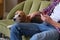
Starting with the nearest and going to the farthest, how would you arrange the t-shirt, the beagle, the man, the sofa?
the man < the t-shirt < the beagle < the sofa

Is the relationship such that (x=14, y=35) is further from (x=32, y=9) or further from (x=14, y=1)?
(x=14, y=1)

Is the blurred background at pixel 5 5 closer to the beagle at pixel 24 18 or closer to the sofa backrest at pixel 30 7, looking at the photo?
the sofa backrest at pixel 30 7

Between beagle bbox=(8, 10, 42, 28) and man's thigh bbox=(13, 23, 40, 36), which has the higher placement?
beagle bbox=(8, 10, 42, 28)

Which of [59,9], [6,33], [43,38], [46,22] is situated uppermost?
[59,9]

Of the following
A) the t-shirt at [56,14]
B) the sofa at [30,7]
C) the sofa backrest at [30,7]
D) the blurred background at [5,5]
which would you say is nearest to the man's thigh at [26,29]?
the t-shirt at [56,14]

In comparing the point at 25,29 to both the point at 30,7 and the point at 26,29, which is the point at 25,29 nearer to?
the point at 26,29

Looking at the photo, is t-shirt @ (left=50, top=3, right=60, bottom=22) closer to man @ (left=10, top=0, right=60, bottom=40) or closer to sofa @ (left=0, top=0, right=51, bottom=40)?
man @ (left=10, top=0, right=60, bottom=40)

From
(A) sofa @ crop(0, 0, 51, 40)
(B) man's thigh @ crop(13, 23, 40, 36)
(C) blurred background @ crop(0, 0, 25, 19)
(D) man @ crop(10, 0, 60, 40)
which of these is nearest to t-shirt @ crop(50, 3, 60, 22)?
(D) man @ crop(10, 0, 60, 40)

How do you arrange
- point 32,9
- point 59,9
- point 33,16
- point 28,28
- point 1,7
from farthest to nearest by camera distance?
point 1,7
point 32,9
point 33,16
point 59,9
point 28,28

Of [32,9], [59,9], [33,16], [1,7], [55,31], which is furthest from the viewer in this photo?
[1,7]

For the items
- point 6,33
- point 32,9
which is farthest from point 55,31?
point 32,9

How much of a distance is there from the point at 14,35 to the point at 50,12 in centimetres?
75

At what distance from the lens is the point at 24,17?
7.55 ft

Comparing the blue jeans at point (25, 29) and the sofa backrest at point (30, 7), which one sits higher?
the sofa backrest at point (30, 7)
